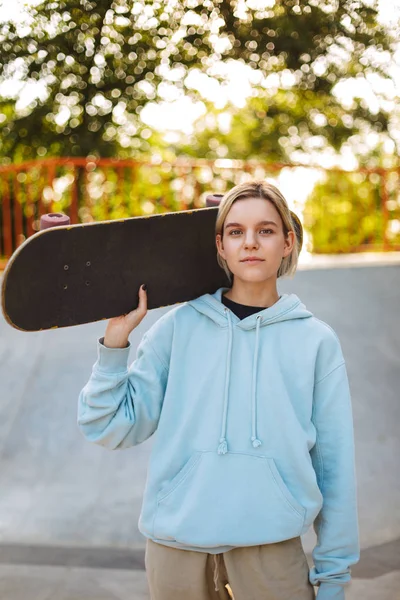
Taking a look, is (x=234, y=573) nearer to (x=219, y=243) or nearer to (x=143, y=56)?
(x=219, y=243)

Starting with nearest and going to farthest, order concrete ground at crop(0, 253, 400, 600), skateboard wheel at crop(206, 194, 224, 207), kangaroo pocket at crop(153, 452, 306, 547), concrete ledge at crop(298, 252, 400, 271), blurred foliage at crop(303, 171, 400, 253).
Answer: kangaroo pocket at crop(153, 452, 306, 547) → skateboard wheel at crop(206, 194, 224, 207) → concrete ground at crop(0, 253, 400, 600) → concrete ledge at crop(298, 252, 400, 271) → blurred foliage at crop(303, 171, 400, 253)

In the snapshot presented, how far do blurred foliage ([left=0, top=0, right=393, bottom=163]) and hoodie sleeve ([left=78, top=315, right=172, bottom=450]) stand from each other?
11009 millimetres

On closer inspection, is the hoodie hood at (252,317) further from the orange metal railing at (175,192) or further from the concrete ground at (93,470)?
the orange metal railing at (175,192)

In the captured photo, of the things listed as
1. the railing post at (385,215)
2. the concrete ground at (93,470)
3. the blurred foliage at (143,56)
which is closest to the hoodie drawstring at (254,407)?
the concrete ground at (93,470)

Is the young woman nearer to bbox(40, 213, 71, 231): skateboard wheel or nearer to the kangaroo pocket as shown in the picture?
the kangaroo pocket

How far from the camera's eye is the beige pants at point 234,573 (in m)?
1.99

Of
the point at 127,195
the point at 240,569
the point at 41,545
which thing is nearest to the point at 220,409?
the point at 240,569

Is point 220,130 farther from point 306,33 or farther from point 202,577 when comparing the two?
point 202,577

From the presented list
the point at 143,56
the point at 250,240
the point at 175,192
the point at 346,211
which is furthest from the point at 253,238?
the point at 143,56

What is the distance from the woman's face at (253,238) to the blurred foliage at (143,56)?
35.9ft

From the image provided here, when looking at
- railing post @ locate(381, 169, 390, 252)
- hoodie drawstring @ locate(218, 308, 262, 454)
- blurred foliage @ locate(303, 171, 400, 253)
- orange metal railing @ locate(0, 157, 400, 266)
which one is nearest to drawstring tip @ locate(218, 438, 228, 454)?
hoodie drawstring @ locate(218, 308, 262, 454)

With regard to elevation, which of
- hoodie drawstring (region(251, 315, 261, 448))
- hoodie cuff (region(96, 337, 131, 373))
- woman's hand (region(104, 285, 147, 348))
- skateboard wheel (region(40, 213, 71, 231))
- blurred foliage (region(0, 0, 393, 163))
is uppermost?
blurred foliage (region(0, 0, 393, 163))

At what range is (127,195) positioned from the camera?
9453 mm

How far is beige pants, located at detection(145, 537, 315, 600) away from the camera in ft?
6.52
